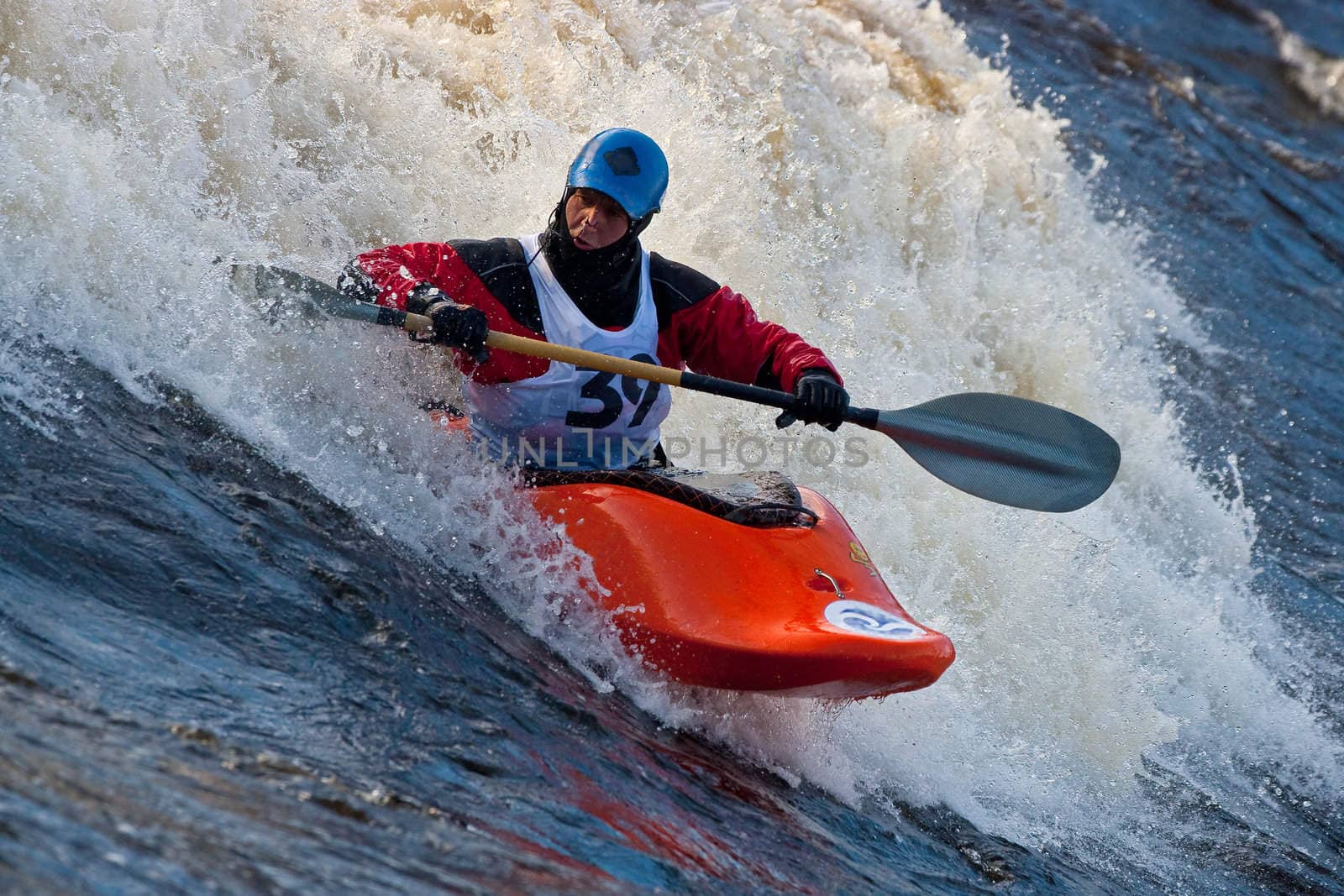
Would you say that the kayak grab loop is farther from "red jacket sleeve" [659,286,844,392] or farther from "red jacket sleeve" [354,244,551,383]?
"red jacket sleeve" [354,244,551,383]

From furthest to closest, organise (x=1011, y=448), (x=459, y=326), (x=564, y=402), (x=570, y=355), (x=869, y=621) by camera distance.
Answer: (x=1011, y=448) < (x=564, y=402) < (x=570, y=355) < (x=459, y=326) < (x=869, y=621)

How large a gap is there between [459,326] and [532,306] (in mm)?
459

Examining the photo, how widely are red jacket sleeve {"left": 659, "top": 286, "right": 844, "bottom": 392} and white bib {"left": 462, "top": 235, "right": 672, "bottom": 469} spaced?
205 millimetres

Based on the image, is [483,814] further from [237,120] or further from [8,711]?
[237,120]

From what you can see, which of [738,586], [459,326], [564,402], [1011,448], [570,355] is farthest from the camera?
[1011,448]

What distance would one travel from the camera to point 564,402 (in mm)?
4180

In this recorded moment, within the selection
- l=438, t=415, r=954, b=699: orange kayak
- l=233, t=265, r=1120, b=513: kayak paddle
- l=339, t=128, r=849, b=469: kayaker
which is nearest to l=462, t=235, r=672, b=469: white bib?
l=339, t=128, r=849, b=469: kayaker

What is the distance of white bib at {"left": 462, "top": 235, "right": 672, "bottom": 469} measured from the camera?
418 centimetres

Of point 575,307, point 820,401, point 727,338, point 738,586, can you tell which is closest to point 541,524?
point 738,586

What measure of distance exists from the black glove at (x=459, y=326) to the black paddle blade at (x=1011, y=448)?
1.39 m

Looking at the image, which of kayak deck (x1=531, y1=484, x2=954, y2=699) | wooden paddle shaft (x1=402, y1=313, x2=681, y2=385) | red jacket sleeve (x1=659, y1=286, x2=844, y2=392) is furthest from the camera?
red jacket sleeve (x1=659, y1=286, x2=844, y2=392)

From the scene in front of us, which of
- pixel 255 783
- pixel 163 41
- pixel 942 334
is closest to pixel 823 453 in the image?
pixel 942 334

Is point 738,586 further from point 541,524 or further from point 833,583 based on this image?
point 541,524

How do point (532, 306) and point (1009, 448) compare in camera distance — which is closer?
point (532, 306)
